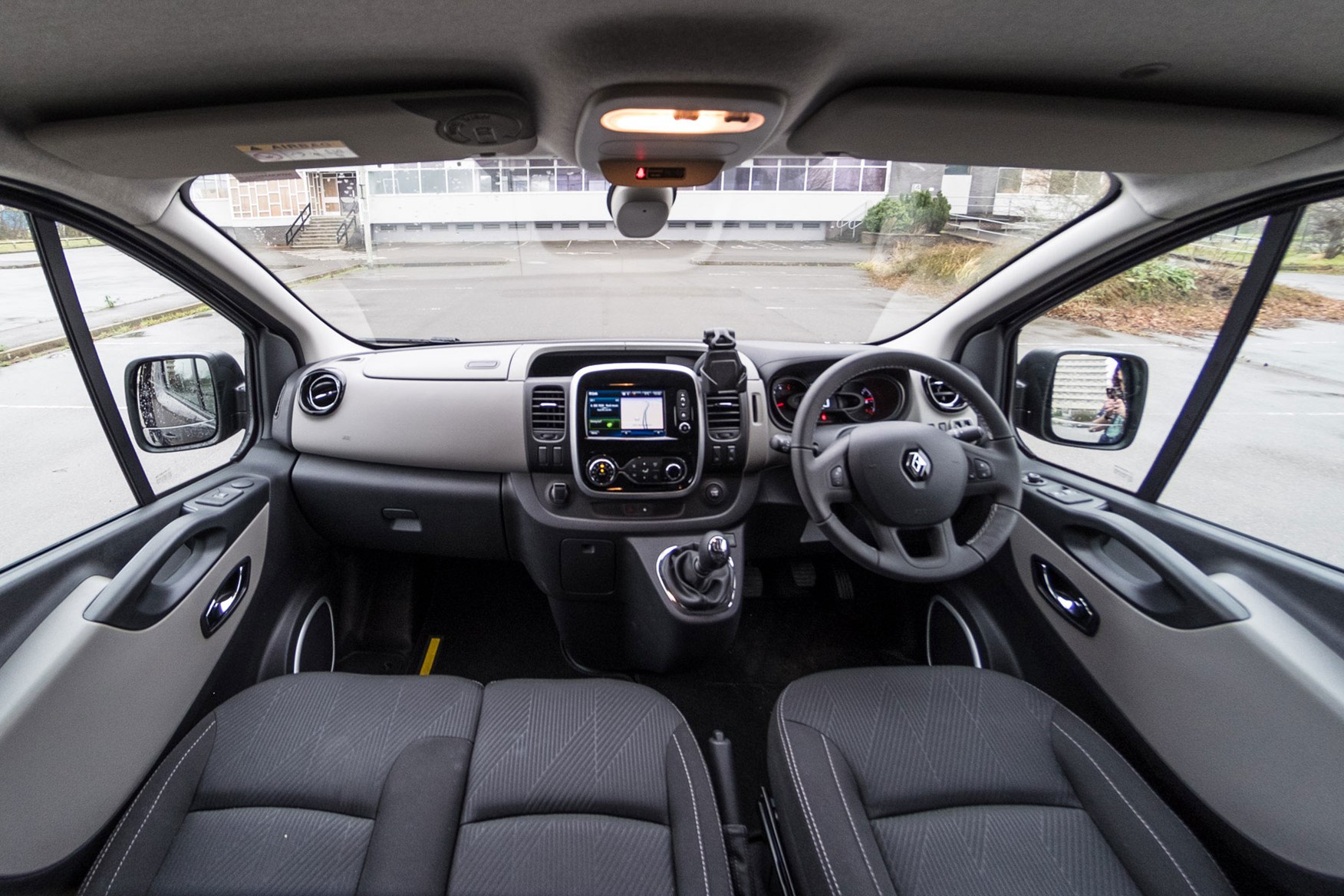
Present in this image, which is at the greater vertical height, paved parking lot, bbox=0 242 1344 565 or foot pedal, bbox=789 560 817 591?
paved parking lot, bbox=0 242 1344 565

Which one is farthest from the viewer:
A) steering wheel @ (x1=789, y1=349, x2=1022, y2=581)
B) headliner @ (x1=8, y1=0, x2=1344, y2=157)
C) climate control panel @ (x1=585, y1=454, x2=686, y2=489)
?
climate control panel @ (x1=585, y1=454, x2=686, y2=489)

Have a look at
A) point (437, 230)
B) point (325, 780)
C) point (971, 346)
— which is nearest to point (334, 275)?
point (437, 230)

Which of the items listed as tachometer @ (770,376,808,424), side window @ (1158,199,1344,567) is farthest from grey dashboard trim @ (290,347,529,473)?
side window @ (1158,199,1344,567)

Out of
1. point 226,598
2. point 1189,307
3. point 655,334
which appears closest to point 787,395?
point 655,334

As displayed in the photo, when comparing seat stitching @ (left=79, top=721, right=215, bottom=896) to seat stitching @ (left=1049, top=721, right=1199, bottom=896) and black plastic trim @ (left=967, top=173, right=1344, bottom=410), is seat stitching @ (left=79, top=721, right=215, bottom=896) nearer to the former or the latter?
seat stitching @ (left=1049, top=721, right=1199, bottom=896)

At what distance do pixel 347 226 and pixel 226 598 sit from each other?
1390 mm

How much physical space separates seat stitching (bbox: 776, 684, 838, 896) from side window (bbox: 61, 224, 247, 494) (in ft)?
6.69

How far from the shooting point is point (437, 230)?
2.55 m

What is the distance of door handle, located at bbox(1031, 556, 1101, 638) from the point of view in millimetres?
1999

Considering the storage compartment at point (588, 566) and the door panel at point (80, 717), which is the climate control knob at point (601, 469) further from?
the door panel at point (80, 717)

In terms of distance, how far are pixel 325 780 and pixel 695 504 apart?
144cm

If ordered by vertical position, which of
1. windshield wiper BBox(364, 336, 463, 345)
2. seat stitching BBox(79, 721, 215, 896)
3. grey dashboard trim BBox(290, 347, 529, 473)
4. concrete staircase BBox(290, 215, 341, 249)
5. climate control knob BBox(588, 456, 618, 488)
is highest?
concrete staircase BBox(290, 215, 341, 249)

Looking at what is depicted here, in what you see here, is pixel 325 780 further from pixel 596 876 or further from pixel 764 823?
pixel 764 823

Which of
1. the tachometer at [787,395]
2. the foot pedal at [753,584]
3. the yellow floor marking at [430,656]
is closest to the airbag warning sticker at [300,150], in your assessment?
the tachometer at [787,395]
